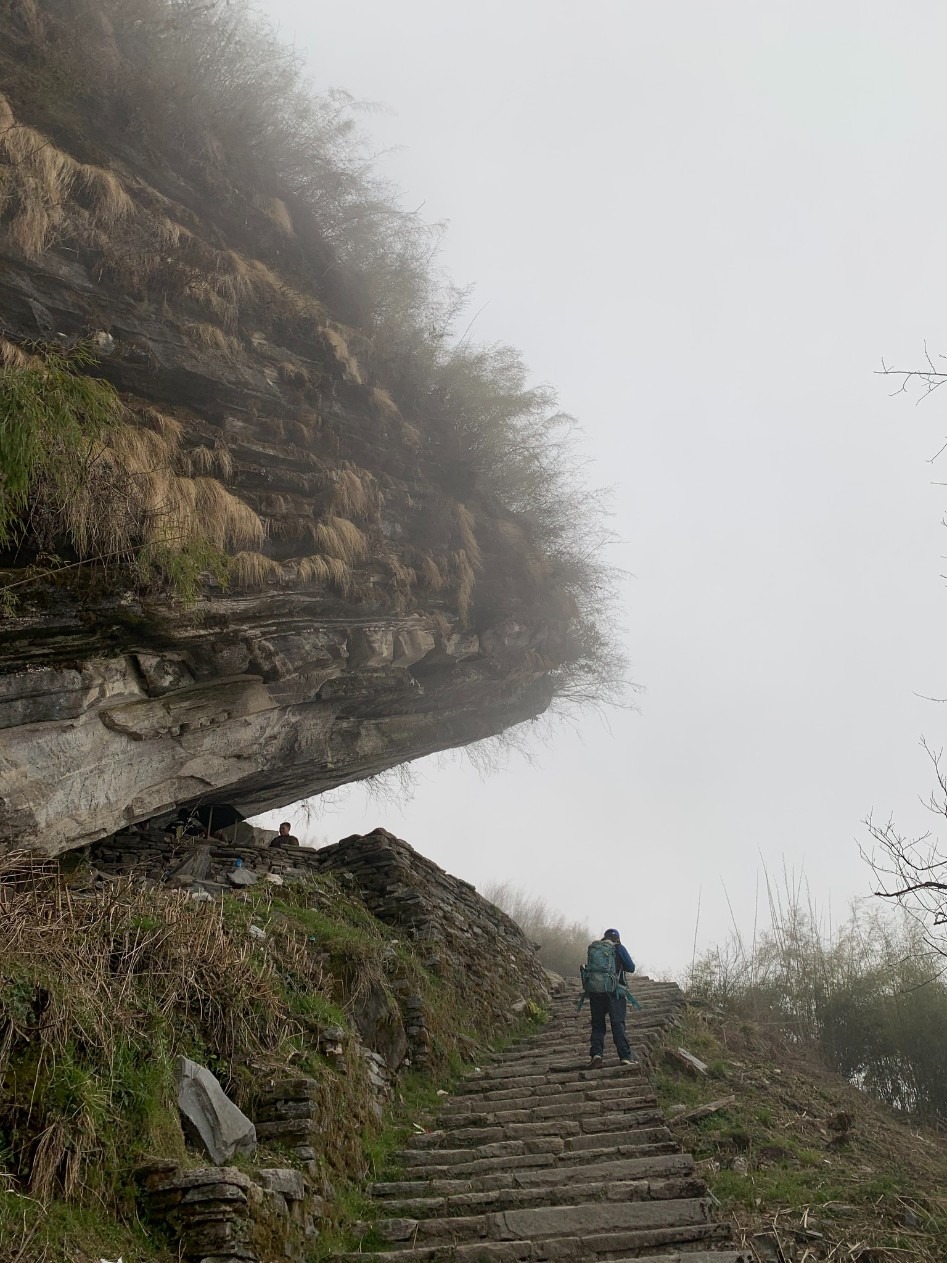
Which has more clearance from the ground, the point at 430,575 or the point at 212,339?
the point at 212,339

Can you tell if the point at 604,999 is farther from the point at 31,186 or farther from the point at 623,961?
the point at 31,186

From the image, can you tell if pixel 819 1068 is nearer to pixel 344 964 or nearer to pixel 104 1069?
pixel 344 964

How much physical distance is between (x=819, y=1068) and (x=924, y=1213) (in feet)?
23.0

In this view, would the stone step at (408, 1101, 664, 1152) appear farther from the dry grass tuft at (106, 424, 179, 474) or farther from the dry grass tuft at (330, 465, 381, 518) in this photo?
the dry grass tuft at (330, 465, 381, 518)

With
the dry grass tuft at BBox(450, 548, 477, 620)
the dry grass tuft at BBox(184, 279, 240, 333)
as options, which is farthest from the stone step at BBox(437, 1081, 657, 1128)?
the dry grass tuft at BBox(184, 279, 240, 333)

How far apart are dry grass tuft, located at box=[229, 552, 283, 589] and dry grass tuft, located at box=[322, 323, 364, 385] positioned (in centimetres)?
391

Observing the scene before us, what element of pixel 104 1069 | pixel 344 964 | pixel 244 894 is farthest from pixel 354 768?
pixel 104 1069

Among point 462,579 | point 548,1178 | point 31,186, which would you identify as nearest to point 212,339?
point 31,186

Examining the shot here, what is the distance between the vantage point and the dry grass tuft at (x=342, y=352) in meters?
12.2

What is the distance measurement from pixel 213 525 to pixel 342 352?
433 cm

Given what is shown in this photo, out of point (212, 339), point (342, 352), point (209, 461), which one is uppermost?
point (342, 352)

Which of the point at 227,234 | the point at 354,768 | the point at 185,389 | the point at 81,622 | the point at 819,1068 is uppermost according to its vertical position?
the point at 227,234

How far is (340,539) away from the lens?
10.9 m

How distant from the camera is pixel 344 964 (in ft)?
26.9
